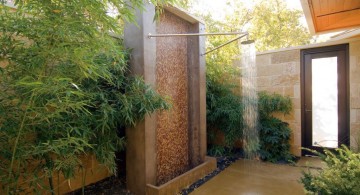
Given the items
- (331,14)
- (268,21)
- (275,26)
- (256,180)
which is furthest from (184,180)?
(275,26)

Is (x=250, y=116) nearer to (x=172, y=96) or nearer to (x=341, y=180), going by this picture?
(x=172, y=96)

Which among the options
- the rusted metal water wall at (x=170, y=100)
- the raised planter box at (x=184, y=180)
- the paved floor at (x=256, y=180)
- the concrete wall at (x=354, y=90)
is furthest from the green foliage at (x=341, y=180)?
the concrete wall at (x=354, y=90)

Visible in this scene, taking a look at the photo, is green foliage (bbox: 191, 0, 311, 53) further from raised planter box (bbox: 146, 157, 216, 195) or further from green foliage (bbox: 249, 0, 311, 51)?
raised planter box (bbox: 146, 157, 216, 195)

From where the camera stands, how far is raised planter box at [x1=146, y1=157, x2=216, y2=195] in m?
2.57

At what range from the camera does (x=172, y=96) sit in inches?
130

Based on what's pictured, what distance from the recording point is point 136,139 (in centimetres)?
266

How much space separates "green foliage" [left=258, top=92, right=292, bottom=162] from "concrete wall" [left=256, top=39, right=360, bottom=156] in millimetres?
143

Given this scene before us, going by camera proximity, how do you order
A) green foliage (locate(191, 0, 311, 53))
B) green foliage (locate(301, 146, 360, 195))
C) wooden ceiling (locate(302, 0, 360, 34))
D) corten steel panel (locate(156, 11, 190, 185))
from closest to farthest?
green foliage (locate(301, 146, 360, 195)) → wooden ceiling (locate(302, 0, 360, 34)) → corten steel panel (locate(156, 11, 190, 185)) → green foliage (locate(191, 0, 311, 53))

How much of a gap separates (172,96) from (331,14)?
8.53 ft

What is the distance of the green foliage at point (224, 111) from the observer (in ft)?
13.9

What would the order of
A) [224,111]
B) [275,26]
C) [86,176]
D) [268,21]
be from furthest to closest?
[275,26]
[268,21]
[224,111]
[86,176]

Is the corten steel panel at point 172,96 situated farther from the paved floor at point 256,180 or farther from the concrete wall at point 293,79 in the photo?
the concrete wall at point 293,79

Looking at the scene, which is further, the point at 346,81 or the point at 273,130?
the point at 273,130

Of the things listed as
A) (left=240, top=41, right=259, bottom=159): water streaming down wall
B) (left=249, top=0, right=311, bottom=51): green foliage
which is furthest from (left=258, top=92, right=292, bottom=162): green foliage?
(left=249, top=0, right=311, bottom=51): green foliage
